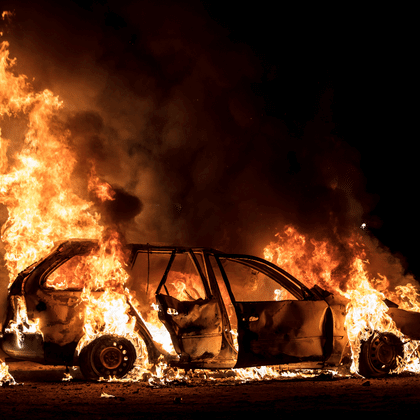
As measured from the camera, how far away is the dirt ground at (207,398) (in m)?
4.45

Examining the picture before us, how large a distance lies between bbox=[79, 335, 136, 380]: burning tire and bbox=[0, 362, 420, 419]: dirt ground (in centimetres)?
15

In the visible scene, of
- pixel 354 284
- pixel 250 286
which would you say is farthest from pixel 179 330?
pixel 250 286

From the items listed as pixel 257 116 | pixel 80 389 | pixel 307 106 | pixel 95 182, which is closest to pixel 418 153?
pixel 307 106

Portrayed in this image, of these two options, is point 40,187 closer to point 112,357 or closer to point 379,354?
point 112,357

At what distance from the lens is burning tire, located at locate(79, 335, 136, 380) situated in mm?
5953

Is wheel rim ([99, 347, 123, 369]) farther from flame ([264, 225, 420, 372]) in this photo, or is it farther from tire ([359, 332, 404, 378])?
tire ([359, 332, 404, 378])

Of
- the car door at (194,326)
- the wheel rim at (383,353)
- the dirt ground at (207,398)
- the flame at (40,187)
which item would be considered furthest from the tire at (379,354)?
the flame at (40,187)

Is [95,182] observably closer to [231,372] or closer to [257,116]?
[231,372]

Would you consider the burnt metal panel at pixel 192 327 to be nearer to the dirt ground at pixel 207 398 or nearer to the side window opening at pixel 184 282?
the dirt ground at pixel 207 398

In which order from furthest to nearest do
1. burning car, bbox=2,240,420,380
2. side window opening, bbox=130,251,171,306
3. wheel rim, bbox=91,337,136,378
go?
side window opening, bbox=130,251,171,306 → wheel rim, bbox=91,337,136,378 → burning car, bbox=2,240,420,380

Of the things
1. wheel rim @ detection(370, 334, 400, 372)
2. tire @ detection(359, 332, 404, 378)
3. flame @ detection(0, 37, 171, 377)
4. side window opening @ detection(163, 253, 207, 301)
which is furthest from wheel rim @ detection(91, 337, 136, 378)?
wheel rim @ detection(370, 334, 400, 372)

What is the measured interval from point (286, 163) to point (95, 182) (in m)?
7.39

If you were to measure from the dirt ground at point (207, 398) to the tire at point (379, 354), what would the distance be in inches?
5.7

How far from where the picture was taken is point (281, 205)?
51.6ft
